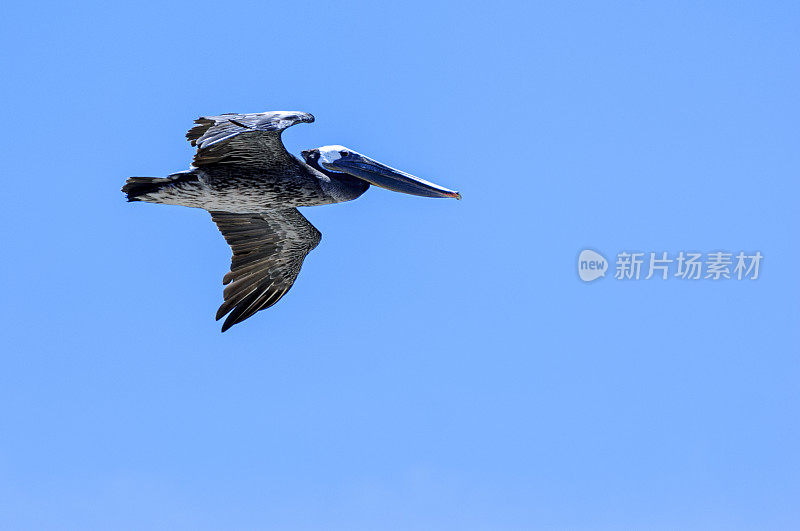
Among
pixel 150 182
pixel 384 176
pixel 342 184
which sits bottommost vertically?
pixel 150 182

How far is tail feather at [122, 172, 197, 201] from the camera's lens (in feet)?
46.0

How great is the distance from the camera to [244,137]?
13.4m

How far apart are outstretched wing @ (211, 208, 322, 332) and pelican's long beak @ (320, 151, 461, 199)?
940mm

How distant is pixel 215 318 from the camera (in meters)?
15.5

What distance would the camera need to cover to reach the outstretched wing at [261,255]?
15.7 metres

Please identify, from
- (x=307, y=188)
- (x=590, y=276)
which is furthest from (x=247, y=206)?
(x=590, y=276)

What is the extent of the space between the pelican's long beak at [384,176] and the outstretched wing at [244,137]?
Result: 1.22 meters

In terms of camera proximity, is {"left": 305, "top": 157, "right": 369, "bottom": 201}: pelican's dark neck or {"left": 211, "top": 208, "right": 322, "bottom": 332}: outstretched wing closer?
{"left": 305, "top": 157, "right": 369, "bottom": 201}: pelican's dark neck

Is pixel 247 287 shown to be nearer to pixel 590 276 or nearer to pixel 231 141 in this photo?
pixel 231 141

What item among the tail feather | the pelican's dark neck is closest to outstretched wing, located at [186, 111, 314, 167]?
the tail feather
